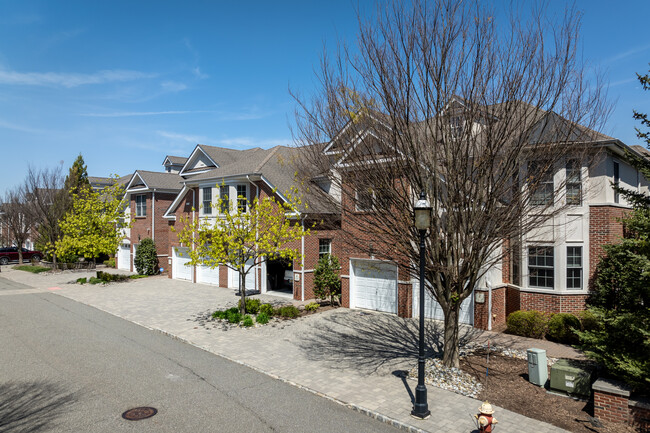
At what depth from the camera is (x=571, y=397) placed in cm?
904

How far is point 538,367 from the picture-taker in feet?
31.4

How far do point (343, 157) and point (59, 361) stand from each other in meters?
9.31

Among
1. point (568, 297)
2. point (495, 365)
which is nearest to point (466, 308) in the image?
point (568, 297)

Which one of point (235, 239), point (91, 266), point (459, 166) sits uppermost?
point (459, 166)

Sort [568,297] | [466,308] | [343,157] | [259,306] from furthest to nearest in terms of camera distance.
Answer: [259,306] → [466,308] → [568,297] → [343,157]

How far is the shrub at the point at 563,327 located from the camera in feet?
42.6

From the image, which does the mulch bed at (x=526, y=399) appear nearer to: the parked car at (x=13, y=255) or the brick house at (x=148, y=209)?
the brick house at (x=148, y=209)

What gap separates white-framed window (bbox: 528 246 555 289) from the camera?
571 inches

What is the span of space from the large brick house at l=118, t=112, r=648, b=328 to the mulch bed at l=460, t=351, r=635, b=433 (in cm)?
284

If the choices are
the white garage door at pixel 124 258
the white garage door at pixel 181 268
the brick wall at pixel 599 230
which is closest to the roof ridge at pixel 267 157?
the white garage door at pixel 181 268

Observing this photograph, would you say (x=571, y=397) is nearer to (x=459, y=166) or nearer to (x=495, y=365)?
(x=495, y=365)

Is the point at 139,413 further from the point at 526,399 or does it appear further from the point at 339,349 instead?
the point at 526,399

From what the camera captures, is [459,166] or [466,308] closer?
[459,166]

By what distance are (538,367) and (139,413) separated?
8.47m
